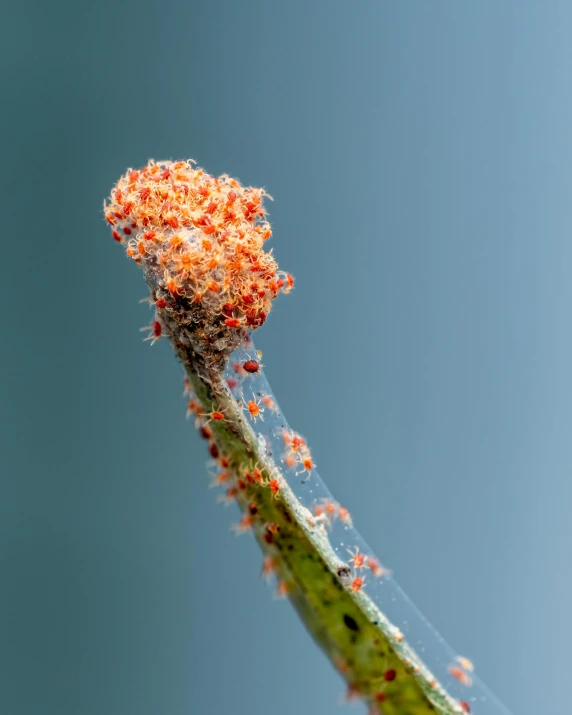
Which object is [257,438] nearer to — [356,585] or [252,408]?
[252,408]

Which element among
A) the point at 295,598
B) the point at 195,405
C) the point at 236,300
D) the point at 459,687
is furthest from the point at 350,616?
the point at 236,300

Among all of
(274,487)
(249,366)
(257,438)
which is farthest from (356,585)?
(249,366)

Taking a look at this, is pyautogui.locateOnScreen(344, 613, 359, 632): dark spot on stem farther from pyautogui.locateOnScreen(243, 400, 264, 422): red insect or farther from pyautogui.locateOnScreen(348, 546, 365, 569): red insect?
pyautogui.locateOnScreen(243, 400, 264, 422): red insect

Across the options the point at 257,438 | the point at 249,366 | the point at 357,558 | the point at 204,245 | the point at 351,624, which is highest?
the point at 204,245

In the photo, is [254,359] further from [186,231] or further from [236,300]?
[186,231]

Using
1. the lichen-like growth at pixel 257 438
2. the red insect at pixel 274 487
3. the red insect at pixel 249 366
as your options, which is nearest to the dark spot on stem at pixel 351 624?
the lichen-like growth at pixel 257 438

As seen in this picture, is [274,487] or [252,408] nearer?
[274,487]

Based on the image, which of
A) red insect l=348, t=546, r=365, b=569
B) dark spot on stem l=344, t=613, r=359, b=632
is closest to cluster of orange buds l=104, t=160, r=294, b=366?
red insect l=348, t=546, r=365, b=569
